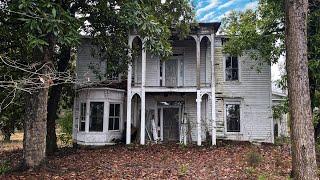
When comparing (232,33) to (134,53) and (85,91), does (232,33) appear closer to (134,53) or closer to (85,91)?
(134,53)

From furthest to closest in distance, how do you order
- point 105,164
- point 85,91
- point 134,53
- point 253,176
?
point 85,91
point 134,53
point 105,164
point 253,176

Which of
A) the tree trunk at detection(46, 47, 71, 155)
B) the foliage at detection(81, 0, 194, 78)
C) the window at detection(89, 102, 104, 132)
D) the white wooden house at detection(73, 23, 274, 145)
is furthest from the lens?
the white wooden house at detection(73, 23, 274, 145)

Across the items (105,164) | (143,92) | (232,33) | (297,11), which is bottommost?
(105,164)

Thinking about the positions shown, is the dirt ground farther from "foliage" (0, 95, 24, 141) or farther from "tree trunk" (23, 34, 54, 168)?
"foliage" (0, 95, 24, 141)

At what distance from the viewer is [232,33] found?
60.0ft

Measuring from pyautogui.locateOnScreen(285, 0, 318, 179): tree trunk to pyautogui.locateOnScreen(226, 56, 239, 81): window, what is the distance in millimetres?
12794

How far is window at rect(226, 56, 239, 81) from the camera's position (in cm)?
2070

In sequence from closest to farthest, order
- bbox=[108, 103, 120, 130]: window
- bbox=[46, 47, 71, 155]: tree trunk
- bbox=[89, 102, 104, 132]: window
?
bbox=[46, 47, 71, 155]: tree trunk → bbox=[89, 102, 104, 132]: window → bbox=[108, 103, 120, 130]: window

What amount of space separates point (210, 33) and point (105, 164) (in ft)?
32.7

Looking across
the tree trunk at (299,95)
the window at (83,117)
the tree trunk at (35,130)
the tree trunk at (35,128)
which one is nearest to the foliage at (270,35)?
the tree trunk at (299,95)

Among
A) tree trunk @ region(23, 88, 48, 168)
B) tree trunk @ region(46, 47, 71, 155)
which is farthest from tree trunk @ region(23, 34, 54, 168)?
tree trunk @ region(46, 47, 71, 155)

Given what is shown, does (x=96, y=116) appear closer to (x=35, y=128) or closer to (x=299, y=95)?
(x=35, y=128)

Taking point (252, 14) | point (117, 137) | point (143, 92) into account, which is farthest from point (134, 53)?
point (252, 14)

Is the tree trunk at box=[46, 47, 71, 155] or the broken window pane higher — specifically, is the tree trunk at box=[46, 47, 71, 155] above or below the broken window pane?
below
